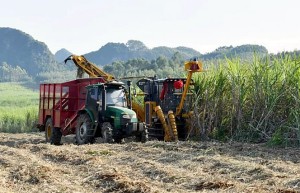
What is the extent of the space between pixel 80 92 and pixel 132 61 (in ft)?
229

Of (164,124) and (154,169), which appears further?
(164,124)

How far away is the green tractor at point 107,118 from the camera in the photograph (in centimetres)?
1262

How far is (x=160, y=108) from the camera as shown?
1398cm

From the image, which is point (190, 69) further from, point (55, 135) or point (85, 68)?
point (55, 135)

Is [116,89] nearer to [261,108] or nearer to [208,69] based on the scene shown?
[208,69]

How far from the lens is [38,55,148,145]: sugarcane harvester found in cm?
1271

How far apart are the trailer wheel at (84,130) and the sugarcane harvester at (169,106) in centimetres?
183

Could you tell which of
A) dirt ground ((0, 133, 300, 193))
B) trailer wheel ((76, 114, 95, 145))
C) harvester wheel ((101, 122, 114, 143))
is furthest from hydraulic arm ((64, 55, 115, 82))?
dirt ground ((0, 133, 300, 193))

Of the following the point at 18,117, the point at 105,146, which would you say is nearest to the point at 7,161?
the point at 105,146

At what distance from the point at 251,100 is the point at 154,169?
581cm

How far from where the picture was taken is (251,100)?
42.7ft

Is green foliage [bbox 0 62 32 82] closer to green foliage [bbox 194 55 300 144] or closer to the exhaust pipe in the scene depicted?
the exhaust pipe

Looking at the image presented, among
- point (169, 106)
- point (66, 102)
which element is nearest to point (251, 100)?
point (169, 106)

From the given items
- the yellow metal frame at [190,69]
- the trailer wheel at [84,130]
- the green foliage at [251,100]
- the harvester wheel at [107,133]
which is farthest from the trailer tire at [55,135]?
the green foliage at [251,100]
